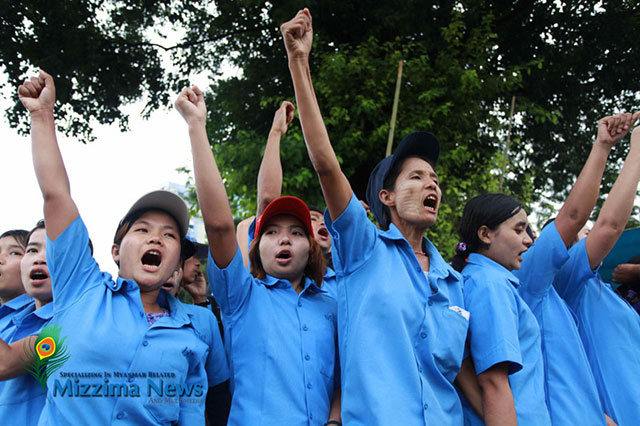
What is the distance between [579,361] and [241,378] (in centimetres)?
167

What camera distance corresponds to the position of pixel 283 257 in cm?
254

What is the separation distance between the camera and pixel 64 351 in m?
1.97

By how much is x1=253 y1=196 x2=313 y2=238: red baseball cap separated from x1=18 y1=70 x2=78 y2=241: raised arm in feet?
2.78

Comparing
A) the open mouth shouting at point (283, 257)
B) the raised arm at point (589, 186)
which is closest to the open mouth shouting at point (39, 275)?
the open mouth shouting at point (283, 257)

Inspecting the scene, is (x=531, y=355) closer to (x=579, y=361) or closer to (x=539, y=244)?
(x=579, y=361)

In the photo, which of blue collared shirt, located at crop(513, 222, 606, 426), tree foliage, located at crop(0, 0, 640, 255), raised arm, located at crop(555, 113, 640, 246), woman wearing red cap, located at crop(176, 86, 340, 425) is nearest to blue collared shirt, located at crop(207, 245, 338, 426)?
woman wearing red cap, located at crop(176, 86, 340, 425)

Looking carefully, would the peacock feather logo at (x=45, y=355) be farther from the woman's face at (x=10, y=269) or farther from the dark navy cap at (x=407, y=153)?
the dark navy cap at (x=407, y=153)

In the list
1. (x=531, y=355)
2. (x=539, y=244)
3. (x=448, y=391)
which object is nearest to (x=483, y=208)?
(x=539, y=244)

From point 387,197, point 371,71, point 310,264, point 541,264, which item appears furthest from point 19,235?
point 371,71

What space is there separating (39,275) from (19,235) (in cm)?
70

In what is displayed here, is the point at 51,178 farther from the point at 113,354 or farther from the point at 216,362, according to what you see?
the point at 216,362

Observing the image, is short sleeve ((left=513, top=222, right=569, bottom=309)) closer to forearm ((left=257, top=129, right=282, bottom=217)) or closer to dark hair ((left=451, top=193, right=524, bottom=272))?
dark hair ((left=451, top=193, right=524, bottom=272))

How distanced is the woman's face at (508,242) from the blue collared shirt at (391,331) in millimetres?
569

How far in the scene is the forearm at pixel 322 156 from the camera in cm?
205
